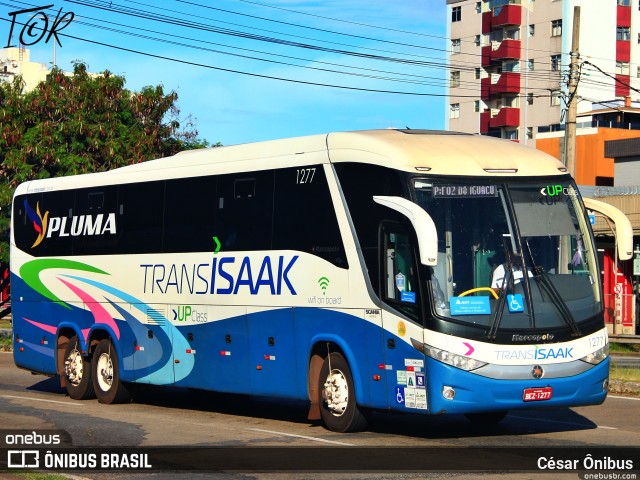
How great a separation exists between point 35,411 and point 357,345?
590 cm

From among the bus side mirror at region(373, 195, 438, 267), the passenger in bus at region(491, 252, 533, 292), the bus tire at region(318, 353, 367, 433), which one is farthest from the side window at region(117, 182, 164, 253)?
the passenger in bus at region(491, 252, 533, 292)

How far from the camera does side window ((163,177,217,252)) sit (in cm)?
1847

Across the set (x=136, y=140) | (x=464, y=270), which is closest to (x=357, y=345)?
(x=464, y=270)

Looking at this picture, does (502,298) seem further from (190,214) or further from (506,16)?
(506,16)

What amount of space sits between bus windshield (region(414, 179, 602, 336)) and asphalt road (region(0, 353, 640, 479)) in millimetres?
1523

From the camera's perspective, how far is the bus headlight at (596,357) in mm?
14840

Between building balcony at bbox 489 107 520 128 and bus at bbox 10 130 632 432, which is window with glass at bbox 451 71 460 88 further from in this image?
bus at bbox 10 130 632 432

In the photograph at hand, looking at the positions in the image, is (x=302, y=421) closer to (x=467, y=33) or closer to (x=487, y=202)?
(x=487, y=202)

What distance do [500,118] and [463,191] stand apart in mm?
78635

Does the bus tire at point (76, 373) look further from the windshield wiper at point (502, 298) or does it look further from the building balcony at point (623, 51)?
the building balcony at point (623, 51)

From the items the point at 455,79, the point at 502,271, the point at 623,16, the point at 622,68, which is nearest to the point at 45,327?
the point at 502,271

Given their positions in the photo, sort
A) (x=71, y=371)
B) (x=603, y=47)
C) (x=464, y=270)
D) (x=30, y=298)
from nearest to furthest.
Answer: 1. (x=464, y=270)
2. (x=71, y=371)
3. (x=30, y=298)
4. (x=603, y=47)

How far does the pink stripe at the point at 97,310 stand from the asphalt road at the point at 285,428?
1.36 m

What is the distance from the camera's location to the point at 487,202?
583 inches
